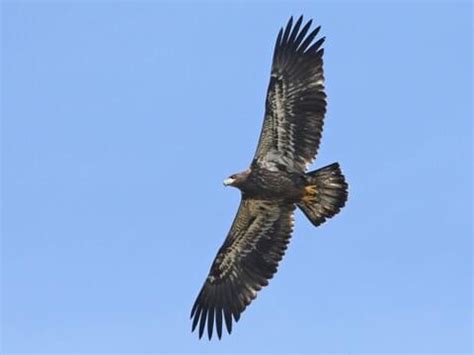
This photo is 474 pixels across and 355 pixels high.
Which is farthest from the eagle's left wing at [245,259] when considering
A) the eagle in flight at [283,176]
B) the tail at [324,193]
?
the tail at [324,193]

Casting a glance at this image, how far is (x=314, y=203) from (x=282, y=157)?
97 centimetres

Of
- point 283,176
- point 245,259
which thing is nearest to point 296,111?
point 283,176

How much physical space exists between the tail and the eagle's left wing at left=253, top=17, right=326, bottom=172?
304 millimetres

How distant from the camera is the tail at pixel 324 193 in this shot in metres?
20.8

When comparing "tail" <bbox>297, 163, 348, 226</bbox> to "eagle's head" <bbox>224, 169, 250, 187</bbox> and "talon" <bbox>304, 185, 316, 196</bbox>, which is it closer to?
"talon" <bbox>304, 185, 316, 196</bbox>

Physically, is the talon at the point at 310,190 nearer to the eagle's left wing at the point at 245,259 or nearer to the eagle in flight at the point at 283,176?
Result: the eagle in flight at the point at 283,176

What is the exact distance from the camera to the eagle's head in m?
21.0

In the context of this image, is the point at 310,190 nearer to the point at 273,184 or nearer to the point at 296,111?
the point at 273,184

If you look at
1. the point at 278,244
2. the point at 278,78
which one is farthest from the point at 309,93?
the point at 278,244

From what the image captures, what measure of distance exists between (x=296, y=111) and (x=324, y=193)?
1.46m

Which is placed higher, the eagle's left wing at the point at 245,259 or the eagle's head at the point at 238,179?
the eagle's head at the point at 238,179

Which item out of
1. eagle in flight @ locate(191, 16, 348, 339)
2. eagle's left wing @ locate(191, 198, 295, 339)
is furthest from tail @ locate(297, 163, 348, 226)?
eagle's left wing @ locate(191, 198, 295, 339)

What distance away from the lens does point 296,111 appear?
20.6m

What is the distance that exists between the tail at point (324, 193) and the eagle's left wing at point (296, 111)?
12.0 inches
